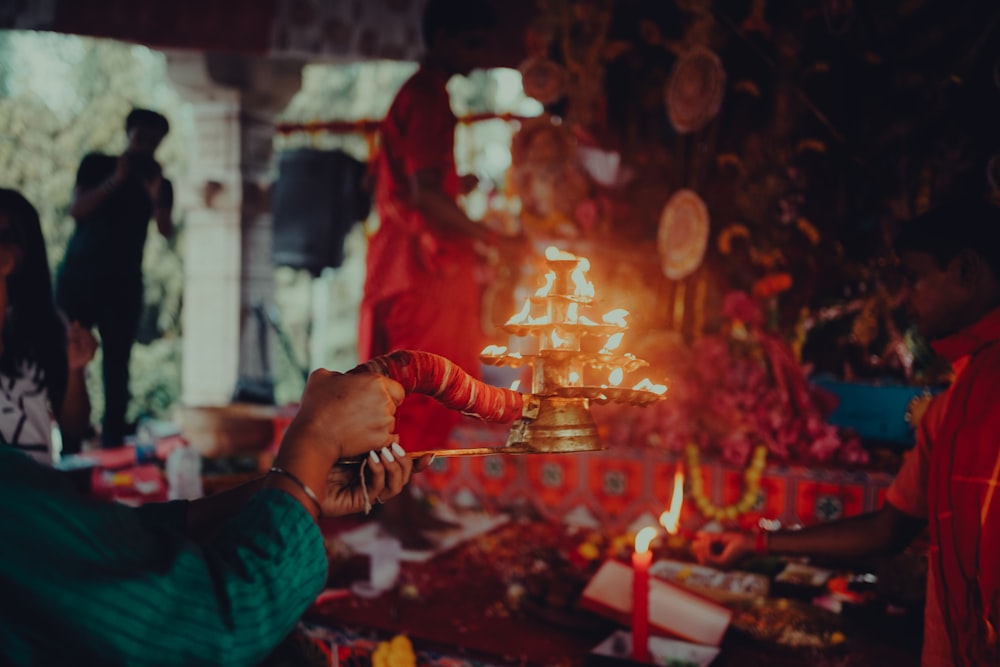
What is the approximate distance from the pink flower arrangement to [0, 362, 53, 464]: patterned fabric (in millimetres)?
3034

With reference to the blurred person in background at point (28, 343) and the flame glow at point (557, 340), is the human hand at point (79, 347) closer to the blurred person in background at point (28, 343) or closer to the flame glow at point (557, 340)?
the blurred person in background at point (28, 343)

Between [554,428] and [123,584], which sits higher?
[554,428]

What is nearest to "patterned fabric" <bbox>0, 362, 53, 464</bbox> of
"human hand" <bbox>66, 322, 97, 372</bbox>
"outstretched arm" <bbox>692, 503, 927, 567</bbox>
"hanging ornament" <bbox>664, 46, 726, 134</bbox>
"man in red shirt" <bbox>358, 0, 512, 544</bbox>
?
"human hand" <bbox>66, 322, 97, 372</bbox>

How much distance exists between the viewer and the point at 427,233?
14.5 ft

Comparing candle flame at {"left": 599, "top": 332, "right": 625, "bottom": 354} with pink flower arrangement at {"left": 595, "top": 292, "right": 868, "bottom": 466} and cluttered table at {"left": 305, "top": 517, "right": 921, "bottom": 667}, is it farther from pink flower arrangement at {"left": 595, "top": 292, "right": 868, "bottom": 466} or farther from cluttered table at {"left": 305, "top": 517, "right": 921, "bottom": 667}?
pink flower arrangement at {"left": 595, "top": 292, "right": 868, "bottom": 466}

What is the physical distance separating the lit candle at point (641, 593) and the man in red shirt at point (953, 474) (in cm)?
34

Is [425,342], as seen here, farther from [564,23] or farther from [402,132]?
[564,23]

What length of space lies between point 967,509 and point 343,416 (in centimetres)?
169

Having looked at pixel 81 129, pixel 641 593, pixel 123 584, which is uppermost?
pixel 81 129

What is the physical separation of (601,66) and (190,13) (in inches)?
113

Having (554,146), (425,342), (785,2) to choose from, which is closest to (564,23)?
(554,146)

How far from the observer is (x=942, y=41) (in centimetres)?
491

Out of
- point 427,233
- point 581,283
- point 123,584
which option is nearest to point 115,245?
point 427,233

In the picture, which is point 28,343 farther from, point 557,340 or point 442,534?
point 557,340
